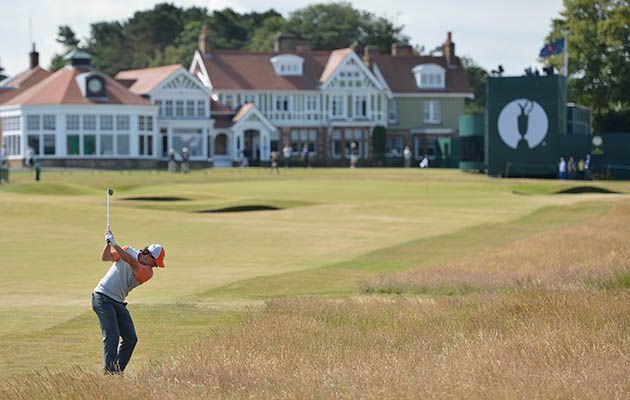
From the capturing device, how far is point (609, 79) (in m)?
108

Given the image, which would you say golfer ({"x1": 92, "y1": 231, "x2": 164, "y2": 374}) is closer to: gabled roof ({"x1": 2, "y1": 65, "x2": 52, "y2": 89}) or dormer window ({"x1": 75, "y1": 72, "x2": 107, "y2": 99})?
dormer window ({"x1": 75, "y1": 72, "x2": 107, "y2": 99})

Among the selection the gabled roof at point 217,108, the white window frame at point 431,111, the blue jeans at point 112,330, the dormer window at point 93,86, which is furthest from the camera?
the white window frame at point 431,111

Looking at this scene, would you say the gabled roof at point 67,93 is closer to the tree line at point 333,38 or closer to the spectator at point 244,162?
the spectator at point 244,162

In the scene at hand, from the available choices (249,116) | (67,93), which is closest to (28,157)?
(67,93)

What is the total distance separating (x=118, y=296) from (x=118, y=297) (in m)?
0.01

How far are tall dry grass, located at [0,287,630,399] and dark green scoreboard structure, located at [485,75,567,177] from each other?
6188 cm

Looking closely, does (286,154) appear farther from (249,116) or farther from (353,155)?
(249,116)

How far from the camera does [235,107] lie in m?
116

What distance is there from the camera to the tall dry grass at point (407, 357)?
42.7 ft

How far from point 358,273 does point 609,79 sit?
80719mm

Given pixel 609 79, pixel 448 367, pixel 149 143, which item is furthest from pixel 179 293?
pixel 609 79

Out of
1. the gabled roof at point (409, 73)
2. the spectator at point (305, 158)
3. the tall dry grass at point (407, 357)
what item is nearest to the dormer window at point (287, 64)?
the gabled roof at point (409, 73)

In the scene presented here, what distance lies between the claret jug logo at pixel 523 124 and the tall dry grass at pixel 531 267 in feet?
147

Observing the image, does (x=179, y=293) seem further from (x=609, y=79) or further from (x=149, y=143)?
(x=609, y=79)
